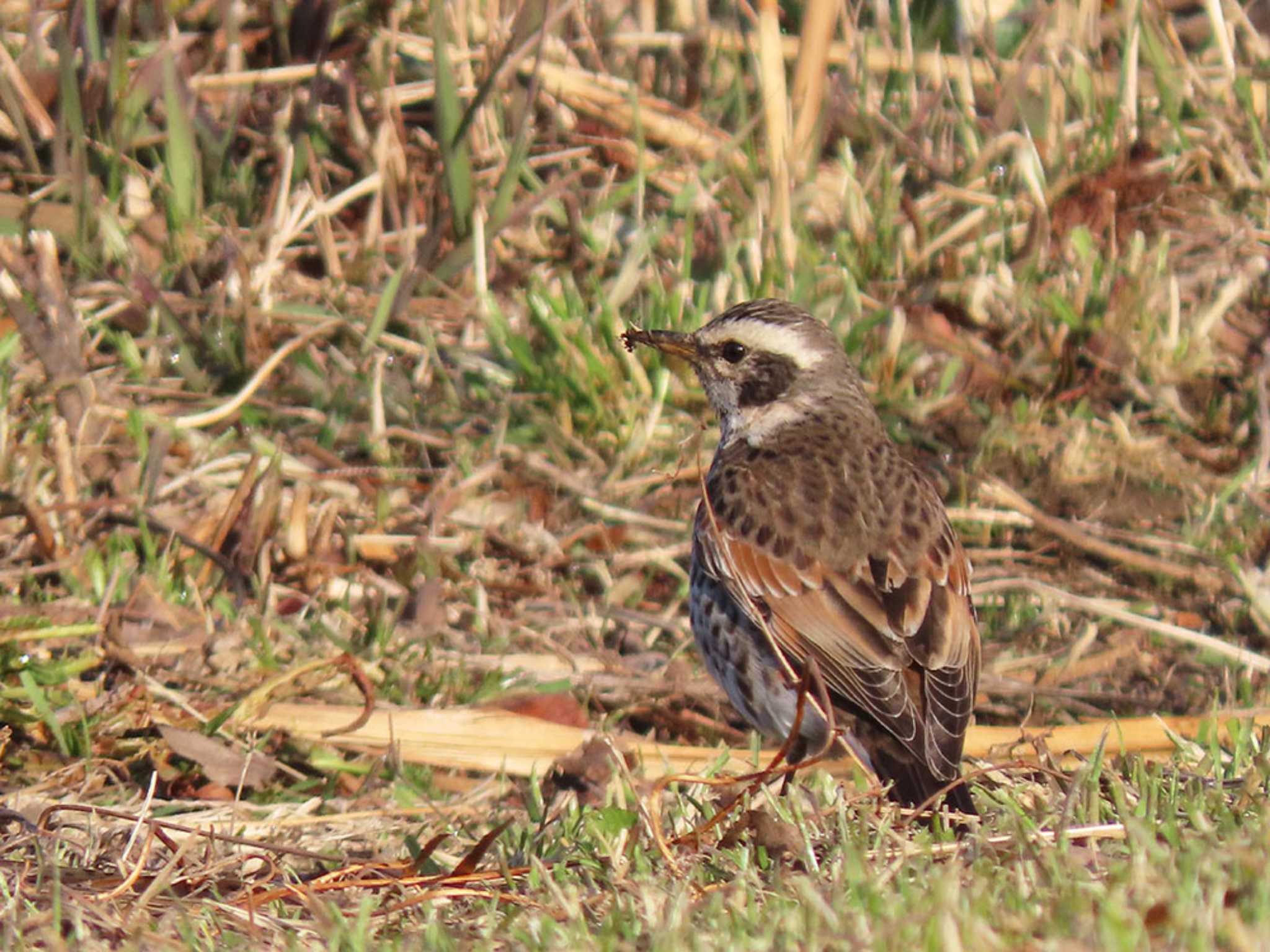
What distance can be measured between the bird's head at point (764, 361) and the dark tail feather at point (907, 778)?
4.92 feet

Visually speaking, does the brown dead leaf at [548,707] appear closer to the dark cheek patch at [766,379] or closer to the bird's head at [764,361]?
the bird's head at [764,361]

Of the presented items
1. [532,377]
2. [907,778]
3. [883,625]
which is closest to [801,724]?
[907,778]

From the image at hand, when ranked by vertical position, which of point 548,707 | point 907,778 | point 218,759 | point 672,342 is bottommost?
point 548,707

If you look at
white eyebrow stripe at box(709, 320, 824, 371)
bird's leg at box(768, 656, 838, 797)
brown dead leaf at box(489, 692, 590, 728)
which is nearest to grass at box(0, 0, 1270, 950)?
brown dead leaf at box(489, 692, 590, 728)

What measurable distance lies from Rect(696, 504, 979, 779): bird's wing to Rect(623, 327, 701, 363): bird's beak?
2.66 feet

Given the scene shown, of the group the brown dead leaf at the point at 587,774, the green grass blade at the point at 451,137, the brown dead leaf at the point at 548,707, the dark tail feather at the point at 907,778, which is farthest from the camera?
the green grass blade at the point at 451,137

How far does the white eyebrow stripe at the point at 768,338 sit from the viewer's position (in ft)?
21.1

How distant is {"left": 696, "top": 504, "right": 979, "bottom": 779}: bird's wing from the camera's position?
5250mm

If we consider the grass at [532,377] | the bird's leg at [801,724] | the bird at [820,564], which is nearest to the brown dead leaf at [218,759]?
the grass at [532,377]

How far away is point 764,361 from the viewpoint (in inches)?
256

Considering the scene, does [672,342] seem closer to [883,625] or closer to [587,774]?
[883,625]

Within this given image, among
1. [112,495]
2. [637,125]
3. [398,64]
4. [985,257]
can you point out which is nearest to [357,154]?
[398,64]

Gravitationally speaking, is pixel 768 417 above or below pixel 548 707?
above

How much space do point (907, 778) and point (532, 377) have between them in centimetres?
285
